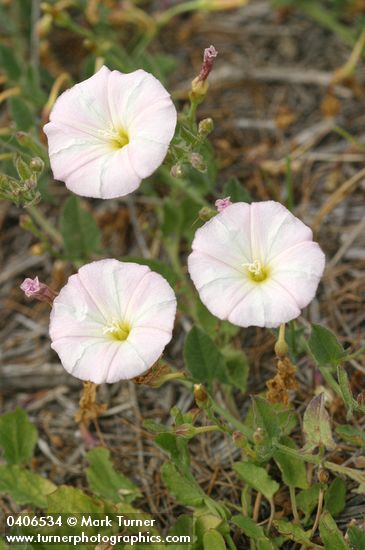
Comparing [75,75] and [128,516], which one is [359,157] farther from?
[128,516]

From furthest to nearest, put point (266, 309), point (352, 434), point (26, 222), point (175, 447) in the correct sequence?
1. point (26, 222)
2. point (175, 447)
3. point (352, 434)
4. point (266, 309)

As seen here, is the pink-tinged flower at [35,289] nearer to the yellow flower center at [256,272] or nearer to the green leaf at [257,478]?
the yellow flower center at [256,272]

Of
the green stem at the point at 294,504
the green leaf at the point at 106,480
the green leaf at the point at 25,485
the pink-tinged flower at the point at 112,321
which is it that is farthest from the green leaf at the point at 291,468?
the green leaf at the point at 25,485

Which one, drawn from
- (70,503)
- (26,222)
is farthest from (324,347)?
(26,222)

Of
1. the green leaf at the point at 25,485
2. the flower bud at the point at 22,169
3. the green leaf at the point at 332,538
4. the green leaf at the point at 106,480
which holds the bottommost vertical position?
the green leaf at the point at 25,485

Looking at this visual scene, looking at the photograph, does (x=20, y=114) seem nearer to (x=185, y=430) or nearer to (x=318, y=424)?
(x=185, y=430)

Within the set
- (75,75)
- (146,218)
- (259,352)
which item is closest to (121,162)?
(259,352)
